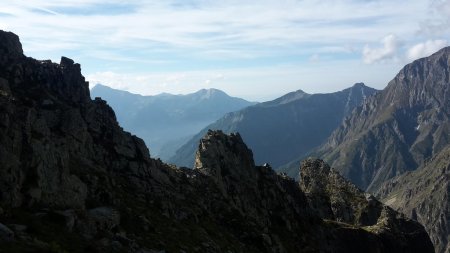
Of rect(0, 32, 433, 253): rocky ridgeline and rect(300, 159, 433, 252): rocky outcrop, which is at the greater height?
rect(0, 32, 433, 253): rocky ridgeline

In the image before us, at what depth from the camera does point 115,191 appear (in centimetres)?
6331

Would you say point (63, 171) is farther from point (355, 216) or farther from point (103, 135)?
point (355, 216)

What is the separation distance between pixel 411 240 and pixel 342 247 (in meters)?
30.7

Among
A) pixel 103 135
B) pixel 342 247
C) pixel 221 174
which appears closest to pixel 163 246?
pixel 103 135

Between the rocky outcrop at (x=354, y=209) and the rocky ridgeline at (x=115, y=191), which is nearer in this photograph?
the rocky ridgeline at (x=115, y=191)

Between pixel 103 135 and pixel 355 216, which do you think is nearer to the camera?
pixel 103 135

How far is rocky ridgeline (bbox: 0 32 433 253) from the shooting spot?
147 ft

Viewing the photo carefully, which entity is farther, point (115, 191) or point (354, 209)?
point (354, 209)

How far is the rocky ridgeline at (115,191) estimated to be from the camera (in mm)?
44656

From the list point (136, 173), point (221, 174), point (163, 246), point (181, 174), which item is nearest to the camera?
point (163, 246)

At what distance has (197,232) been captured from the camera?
220 ft

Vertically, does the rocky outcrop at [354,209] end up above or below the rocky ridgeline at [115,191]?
below

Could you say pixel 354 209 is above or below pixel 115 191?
below

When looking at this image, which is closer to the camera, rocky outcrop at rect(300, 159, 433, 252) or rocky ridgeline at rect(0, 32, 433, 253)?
rocky ridgeline at rect(0, 32, 433, 253)
